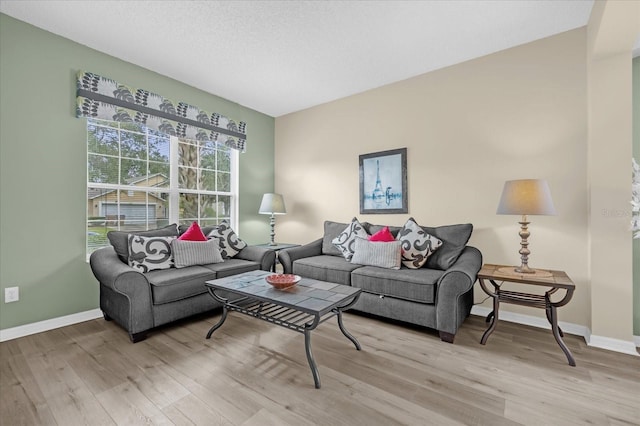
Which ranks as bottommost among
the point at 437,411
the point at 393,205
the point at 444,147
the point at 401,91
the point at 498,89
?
the point at 437,411

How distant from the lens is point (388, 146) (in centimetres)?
357

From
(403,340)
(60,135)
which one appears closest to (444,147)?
(403,340)

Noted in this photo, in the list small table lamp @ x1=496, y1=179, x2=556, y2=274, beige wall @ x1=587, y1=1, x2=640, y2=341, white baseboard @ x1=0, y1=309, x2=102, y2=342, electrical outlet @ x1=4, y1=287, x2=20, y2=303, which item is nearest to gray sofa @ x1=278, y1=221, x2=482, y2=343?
small table lamp @ x1=496, y1=179, x2=556, y2=274

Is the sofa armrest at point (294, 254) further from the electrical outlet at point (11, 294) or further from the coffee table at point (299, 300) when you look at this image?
the electrical outlet at point (11, 294)

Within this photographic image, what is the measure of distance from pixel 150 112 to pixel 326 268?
2.56 meters

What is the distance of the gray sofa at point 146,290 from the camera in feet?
7.42

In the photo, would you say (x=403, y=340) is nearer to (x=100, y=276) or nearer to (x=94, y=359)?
(x=94, y=359)

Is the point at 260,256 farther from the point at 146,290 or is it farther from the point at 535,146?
the point at 535,146

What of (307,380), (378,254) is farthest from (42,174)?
(378,254)

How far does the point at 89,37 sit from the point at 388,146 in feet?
10.4

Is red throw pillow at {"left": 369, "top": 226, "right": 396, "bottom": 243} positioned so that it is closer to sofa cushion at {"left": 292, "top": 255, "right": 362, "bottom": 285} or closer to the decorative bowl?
sofa cushion at {"left": 292, "top": 255, "right": 362, "bottom": 285}

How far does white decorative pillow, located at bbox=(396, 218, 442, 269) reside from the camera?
2809 mm

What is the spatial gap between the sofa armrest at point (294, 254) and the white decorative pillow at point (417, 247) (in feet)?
3.81

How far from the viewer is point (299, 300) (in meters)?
1.91
